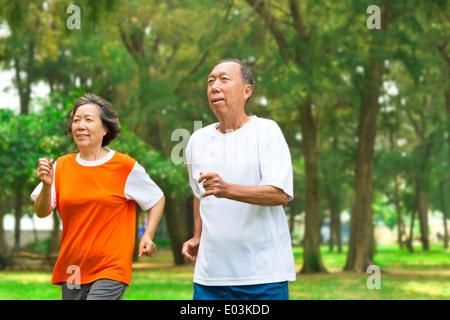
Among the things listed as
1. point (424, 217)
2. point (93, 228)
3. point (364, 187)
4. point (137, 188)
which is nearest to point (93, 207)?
point (93, 228)

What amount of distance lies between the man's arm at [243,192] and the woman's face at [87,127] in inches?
45.2

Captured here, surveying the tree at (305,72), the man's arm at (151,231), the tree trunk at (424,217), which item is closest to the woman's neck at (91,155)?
the man's arm at (151,231)

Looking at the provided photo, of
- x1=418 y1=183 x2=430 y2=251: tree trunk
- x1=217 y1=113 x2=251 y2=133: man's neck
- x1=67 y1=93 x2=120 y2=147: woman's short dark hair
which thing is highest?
x1=67 y1=93 x2=120 y2=147: woman's short dark hair

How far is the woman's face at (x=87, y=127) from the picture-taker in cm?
431

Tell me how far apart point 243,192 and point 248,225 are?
1.16 feet

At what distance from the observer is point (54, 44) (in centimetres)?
2589

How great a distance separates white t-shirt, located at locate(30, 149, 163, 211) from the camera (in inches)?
172

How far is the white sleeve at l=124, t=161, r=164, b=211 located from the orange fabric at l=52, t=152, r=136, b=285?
0.09 m

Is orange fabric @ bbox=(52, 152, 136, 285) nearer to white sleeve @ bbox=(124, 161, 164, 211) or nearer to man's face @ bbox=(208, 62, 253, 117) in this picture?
white sleeve @ bbox=(124, 161, 164, 211)

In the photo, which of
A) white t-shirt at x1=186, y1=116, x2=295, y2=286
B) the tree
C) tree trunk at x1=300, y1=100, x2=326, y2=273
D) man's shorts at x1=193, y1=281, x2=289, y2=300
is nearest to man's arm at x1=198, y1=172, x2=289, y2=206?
white t-shirt at x1=186, y1=116, x2=295, y2=286

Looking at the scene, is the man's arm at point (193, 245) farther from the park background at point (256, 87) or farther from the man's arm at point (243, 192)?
the park background at point (256, 87)

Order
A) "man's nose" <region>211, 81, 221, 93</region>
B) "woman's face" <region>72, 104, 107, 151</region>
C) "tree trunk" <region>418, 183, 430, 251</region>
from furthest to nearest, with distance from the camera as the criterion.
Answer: "tree trunk" <region>418, 183, 430, 251</region>, "woman's face" <region>72, 104, 107, 151</region>, "man's nose" <region>211, 81, 221, 93</region>

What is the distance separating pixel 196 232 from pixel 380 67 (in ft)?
62.0
